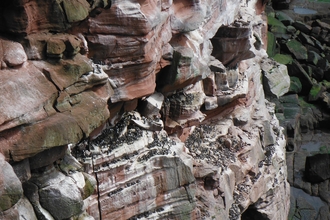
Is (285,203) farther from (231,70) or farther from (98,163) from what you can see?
(98,163)

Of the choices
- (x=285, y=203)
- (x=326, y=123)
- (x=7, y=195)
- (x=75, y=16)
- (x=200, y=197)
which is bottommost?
(x=326, y=123)

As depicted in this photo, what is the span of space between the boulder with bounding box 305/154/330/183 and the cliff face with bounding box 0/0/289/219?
6.61m

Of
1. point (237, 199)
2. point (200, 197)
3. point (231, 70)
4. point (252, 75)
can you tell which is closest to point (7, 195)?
point (200, 197)

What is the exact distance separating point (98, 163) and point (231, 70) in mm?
7499

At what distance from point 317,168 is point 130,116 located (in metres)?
14.9

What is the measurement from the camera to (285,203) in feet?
62.7

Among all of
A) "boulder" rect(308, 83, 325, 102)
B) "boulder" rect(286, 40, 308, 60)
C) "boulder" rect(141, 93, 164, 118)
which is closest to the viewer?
"boulder" rect(141, 93, 164, 118)

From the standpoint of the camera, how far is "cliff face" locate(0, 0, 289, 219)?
26.7 ft

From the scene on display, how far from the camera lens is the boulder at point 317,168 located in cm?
2447

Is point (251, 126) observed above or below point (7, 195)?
below

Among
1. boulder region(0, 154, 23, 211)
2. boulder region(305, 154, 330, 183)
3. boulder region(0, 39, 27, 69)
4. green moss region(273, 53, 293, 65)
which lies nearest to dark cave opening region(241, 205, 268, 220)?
boulder region(305, 154, 330, 183)

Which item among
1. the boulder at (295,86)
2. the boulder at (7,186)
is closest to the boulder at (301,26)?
the boulder at (295,86)

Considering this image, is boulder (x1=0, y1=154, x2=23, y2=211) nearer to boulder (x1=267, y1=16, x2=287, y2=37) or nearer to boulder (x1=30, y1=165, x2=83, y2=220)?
boulder (x1=30, y1=165, x2=83, y2=220)

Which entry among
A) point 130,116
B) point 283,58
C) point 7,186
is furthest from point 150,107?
point 283,58
